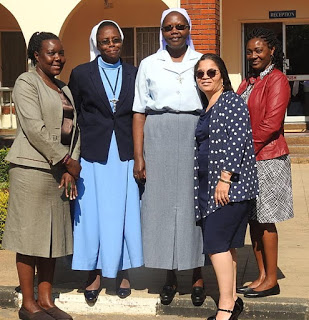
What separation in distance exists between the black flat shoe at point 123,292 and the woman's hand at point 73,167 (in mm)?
1014

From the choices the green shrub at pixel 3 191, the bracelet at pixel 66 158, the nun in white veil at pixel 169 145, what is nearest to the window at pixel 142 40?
the green shrub at pixel 3 191

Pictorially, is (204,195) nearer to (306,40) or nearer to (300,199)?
(300,199)

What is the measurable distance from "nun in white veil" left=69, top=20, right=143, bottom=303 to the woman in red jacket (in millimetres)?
943

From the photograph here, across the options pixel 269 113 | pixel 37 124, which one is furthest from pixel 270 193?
pixel 37 124

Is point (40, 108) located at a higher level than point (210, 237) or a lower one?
higher

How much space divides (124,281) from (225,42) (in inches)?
419

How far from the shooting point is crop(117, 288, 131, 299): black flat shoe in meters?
5.97

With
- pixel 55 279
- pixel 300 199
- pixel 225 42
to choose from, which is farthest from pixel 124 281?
pixel 225 42

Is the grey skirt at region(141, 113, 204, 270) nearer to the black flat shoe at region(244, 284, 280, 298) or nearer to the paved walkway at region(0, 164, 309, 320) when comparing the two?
the paved walkway at region(0, 164, 309, 320)

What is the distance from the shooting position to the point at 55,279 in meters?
6.61

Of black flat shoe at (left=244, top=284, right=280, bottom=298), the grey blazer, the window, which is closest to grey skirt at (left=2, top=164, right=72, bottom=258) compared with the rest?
the grey blazer

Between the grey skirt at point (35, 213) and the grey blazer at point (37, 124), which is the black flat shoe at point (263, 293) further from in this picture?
the grey blazer at point (37, 124)

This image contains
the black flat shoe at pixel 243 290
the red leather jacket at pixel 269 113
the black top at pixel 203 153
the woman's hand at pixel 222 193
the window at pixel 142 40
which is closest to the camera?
the woman's hand at pixel 222 193

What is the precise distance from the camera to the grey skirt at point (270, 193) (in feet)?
19.0
